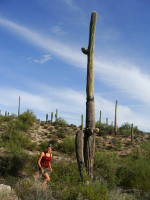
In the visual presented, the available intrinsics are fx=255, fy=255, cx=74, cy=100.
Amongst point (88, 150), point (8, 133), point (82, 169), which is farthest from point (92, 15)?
point (8, 133)

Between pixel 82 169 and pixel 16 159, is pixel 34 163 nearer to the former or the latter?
pixel 16 159

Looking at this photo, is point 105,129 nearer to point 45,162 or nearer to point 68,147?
point 68,147

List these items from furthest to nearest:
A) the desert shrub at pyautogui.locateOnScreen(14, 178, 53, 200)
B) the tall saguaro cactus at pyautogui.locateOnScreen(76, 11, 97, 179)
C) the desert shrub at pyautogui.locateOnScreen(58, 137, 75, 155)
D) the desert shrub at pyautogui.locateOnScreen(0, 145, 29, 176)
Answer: the desert shrub at pyautogui.locateOnScreen(58, 137, 75, 155), the desert shrub at pyautogui.locateOnScreen(0, 145, 29, 176), the tall saguaro cactus at pyautogui.locateOnScreen(76, 11, 97, 179), the desert shrub at pyautogui.locateOnScreen(14, 178, 53, 200)

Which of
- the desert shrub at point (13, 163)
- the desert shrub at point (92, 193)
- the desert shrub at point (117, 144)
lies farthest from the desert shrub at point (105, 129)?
the desert shrub at point (92, 193)

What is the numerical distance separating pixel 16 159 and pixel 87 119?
6613mm

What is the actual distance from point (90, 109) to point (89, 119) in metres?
0.39

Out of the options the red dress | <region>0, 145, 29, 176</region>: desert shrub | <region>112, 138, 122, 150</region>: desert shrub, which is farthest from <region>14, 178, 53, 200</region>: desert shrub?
<region>112, 138, 122, 150</region>: desert shrub

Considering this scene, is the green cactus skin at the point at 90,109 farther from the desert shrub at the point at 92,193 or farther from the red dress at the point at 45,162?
the desert shrub at the point at 92,193

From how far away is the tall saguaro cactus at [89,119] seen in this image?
9.16 meters

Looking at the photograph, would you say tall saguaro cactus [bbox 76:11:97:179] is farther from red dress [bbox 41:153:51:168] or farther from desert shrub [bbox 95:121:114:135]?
desert shrub [bbox 95:121:114:135]

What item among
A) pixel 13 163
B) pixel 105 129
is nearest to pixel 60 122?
pixel 105 129

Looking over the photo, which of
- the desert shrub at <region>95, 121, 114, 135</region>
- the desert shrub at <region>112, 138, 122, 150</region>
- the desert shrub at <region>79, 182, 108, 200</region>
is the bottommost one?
the desert shrub at <region>79, 182, 108, 200</region>

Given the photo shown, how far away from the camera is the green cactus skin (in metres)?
9.21

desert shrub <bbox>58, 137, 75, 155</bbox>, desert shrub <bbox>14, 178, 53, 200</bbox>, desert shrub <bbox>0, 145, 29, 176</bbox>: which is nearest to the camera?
desert shrub <bbox>14, 178, 53, 200</bbox>
